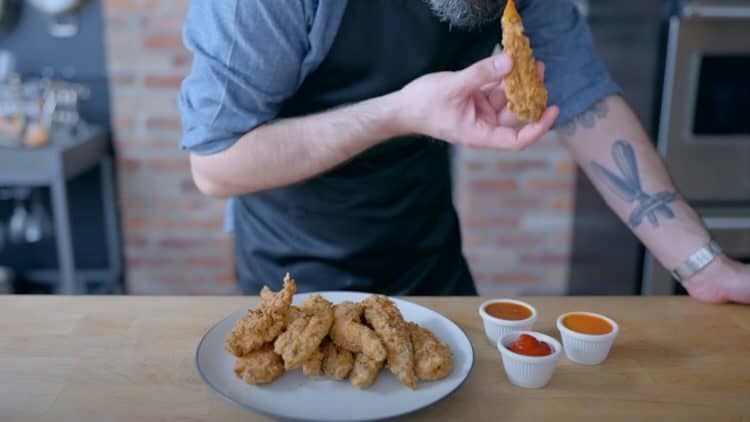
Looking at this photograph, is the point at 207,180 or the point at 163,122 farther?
the point at 163,122

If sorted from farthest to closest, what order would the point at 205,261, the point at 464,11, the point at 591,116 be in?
the point at 205,261 < the point at 591,116 < the point at 464,11

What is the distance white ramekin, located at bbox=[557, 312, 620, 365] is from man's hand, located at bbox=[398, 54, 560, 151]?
10.8 inches

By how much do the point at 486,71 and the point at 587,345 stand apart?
0.39 m

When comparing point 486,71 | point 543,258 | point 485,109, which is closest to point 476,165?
point 543,258

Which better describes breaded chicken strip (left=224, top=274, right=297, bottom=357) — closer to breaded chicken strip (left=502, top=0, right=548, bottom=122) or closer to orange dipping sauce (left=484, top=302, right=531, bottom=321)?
orange dipping sauce (left=484, top=302, right=531, bottom=321)

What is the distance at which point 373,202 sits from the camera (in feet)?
4.53

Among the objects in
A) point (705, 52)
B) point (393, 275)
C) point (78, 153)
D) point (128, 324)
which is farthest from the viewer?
point (78, 153)

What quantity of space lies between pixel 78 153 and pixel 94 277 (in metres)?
0.68

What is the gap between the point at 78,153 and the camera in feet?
7.81

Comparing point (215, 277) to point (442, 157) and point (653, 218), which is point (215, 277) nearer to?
point (442, 157)

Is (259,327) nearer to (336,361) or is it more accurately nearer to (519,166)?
(336,361)

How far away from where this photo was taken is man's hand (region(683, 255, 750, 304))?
115cm

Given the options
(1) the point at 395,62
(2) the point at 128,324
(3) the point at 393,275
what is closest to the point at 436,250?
(3) the point at 393,275

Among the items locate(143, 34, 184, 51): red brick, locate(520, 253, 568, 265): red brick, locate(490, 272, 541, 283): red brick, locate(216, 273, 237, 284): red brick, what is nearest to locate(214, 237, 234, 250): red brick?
locate(216, 273, 237, 284): red brick
